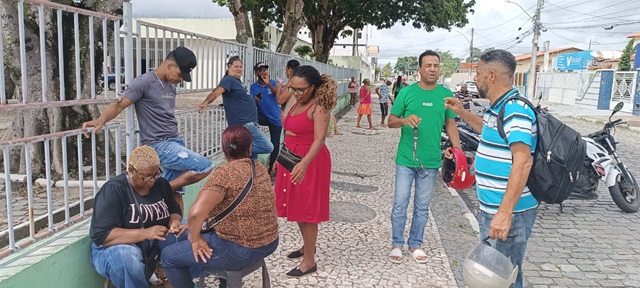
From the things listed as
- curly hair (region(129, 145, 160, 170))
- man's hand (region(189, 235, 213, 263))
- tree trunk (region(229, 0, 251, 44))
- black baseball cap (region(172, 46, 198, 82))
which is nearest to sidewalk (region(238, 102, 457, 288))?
man's hand (region(189, 235, 213, 263))

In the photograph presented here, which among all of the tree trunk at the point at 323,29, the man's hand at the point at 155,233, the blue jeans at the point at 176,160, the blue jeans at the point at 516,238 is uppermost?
the tree trunk at the point at 323,29

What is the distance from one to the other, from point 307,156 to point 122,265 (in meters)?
1.42

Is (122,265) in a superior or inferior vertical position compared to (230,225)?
inferior

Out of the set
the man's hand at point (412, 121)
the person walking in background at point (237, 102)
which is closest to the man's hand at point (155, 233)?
the man's hand at point (412, 121)

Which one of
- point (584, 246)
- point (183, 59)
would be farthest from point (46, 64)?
point (584, 246)

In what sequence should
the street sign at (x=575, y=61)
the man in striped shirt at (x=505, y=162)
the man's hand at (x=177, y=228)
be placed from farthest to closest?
the street sign at (x=575, y=61), the man's hand at (x=177, y=228), the man in striped shirt at (x=505, y=162)

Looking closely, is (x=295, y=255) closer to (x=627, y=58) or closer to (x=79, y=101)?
(x=79, y=101)

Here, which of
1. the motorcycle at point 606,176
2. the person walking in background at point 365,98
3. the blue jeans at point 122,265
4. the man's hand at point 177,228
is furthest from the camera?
the person walking in background at point 365,98

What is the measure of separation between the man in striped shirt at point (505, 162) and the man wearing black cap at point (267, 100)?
4186 millimetres

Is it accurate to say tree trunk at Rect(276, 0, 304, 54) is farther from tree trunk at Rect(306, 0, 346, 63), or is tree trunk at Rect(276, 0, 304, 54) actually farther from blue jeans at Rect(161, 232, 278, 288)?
blue jeans at Rect(161, 232, 278, 288)

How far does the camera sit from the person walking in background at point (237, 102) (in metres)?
5.26

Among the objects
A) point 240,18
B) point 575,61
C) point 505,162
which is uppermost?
point 575,61

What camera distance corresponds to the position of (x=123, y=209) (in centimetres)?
283

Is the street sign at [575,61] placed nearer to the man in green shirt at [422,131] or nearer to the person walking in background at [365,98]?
the person walking in background at [365,98]
